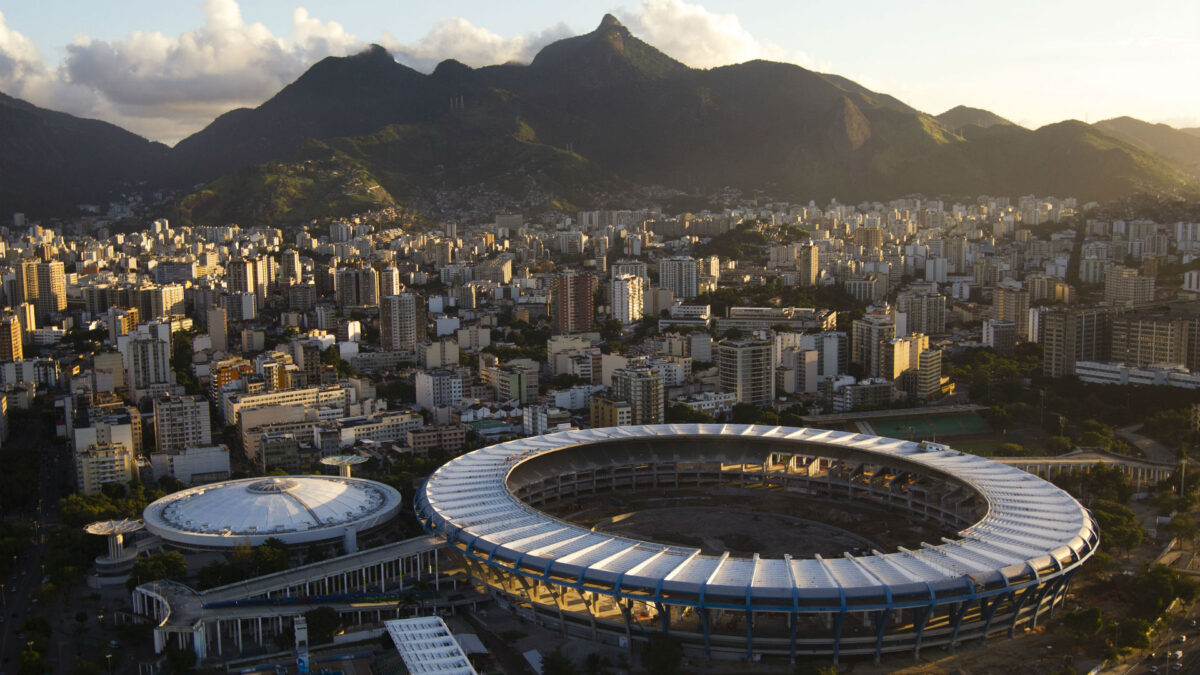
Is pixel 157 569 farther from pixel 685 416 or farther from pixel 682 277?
pixel 682 277

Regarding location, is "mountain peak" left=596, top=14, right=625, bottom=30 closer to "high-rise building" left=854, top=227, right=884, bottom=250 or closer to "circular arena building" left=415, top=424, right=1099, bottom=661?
"high-rise building" left=854, top=227, right=884, bottom=250

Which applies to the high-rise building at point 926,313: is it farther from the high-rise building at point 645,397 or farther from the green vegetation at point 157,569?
the green vegetation at point 157,569

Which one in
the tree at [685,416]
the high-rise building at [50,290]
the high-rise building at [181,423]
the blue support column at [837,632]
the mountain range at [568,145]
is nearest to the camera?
the blue support column at [837,632]

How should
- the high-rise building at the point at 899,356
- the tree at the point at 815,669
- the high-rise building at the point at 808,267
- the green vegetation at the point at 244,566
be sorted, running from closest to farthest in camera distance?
the tree at the point at 815,669, the green vegetation at the point at 244,566, the high-rise building at the point at 899,356, the high-rise building at the point at 808,267

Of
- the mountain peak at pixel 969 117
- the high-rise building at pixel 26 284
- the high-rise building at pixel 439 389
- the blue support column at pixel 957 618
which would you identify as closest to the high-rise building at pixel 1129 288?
the high-rise building at pixel 439 389

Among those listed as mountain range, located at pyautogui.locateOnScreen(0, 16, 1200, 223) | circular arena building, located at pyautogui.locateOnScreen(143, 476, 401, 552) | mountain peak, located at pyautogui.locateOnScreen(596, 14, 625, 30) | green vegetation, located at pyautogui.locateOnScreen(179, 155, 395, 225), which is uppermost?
mountain peak, located at pyautogui.locateOnScreen(596, 14, 625, 30)

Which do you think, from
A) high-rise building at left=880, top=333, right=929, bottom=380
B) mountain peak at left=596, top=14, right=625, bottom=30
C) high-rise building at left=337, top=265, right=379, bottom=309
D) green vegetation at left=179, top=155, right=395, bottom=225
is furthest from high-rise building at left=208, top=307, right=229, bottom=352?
mountain peak at left=596, top=14, right=625, bottom=30
